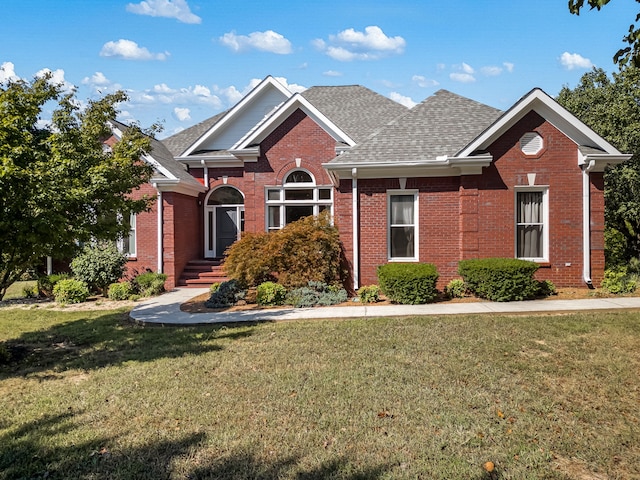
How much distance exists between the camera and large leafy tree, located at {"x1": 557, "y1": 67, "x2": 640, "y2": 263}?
53.6 ft

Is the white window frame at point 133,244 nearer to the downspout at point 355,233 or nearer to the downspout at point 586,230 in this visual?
the downspout at point 355,233

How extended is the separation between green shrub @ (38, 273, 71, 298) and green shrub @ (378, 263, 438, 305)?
1098cm

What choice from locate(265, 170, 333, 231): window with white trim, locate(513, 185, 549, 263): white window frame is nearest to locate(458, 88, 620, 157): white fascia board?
locate(513, 185, 549, 263): white window frame

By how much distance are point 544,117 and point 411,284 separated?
6101 millimetres

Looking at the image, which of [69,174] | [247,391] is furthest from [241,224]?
[247,391]

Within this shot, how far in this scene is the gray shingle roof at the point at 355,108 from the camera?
1685 cm

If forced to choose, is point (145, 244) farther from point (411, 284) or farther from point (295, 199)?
point (411, 284)

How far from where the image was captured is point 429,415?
15.6 ft

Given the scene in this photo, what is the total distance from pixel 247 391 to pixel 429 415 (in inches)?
87.7

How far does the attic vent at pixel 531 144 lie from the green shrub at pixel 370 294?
5.72 m

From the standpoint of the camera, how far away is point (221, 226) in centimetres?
1814

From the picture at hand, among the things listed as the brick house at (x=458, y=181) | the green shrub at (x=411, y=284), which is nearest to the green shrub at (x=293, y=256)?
the brick house at (x=458, y=181)

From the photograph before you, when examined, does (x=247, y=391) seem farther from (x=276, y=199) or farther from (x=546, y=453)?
(x=276, y=199)

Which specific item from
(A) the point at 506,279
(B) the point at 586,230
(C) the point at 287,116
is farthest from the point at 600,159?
(C) the point at 287,116
